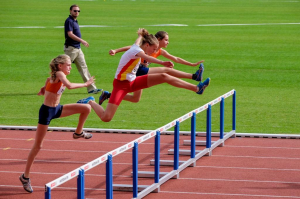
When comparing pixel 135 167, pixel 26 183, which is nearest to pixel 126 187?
pixel 135 167

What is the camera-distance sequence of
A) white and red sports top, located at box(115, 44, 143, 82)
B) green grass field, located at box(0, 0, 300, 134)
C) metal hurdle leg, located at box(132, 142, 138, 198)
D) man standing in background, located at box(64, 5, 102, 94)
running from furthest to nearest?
man standing in background, located at box(64, 5, 102, 94) < green grass field, located at box(0, 0, 300, 134) < white and red sports top, located at box(115, 44, 143, 82) < metal hurdle leg, located at box(132, 142, 138, 198)

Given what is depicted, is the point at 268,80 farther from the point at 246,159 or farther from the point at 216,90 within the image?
the point at 246,159

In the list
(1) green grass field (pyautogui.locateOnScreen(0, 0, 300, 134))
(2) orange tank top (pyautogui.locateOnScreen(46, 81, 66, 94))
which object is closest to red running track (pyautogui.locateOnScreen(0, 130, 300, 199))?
(1) green grass field (pyautogui.locateOnScreen(0, 0, 300, 134))

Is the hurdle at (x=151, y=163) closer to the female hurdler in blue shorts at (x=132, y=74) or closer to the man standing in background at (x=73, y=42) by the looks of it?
the female hurdler in blue shorts at (x=132, y=74)

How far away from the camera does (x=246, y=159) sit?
11266mm

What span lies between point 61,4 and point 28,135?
39.7 metres

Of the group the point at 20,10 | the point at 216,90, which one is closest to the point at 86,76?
the point at 216,90

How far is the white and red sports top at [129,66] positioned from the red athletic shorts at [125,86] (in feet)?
0.26

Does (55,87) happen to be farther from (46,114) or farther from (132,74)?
(132,74)

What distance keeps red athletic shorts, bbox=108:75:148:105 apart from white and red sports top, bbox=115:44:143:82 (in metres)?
0.08

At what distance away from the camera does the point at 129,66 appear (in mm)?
10695

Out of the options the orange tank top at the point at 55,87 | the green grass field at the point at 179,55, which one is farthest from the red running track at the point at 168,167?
the orange tank top at the point at 55,87

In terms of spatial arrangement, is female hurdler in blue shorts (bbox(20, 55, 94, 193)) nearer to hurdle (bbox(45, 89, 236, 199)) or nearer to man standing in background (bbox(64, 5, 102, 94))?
hurdle (bbox(45, 89, 236, 199))

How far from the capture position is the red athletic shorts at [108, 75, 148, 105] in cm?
1055
